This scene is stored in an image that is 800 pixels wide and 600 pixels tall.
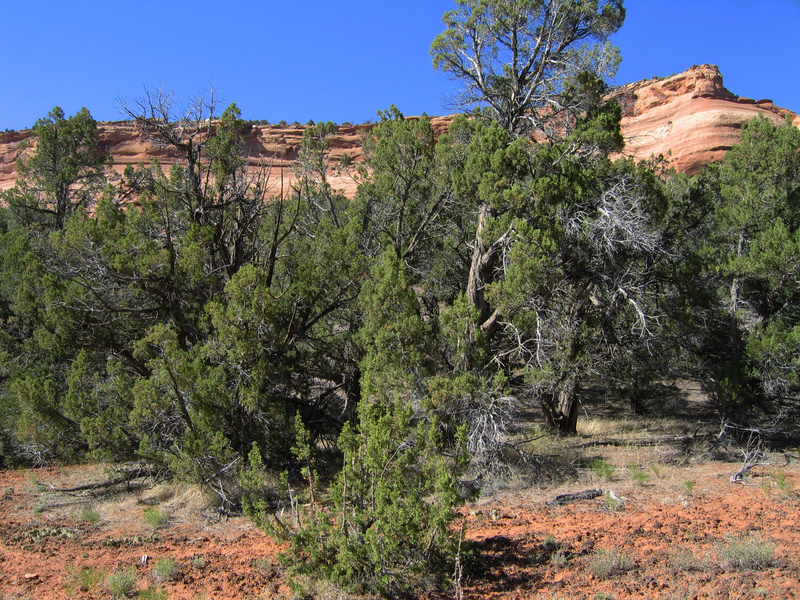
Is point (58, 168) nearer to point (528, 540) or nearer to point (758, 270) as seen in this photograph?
point (528, 540)

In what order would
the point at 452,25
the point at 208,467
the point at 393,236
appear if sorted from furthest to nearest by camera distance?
the point at 393,236, the point at 452,25, the point at 208,467

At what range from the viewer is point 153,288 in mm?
9250

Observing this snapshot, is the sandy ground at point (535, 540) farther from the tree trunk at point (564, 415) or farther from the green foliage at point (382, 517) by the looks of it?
the tree trunk at point (564, 415)

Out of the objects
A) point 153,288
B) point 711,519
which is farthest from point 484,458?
point 153,288

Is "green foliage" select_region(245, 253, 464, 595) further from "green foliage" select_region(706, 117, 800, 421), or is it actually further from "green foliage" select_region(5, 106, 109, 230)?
"green foliage" select_region(5, 106, 109, 230)

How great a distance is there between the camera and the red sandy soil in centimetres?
502

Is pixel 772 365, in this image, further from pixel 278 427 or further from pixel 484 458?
pixel 278 427

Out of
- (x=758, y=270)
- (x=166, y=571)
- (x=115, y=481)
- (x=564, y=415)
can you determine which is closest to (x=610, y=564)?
(x=166, y=571)

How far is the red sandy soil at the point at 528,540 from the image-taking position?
5.02m

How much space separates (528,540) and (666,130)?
51977 mm

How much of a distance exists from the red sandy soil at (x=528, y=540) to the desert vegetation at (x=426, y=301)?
44 cm

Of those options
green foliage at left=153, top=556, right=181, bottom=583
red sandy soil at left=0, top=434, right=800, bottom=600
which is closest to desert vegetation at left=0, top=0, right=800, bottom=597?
red sandy soil at left=0, top=434, right=800, bottom=600

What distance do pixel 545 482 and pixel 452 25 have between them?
8.25 metres

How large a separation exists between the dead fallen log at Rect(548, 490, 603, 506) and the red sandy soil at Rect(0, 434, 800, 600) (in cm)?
11
